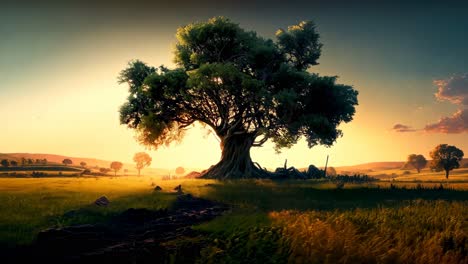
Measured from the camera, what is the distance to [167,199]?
938 inches

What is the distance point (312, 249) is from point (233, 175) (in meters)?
36.5

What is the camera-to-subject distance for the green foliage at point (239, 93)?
43.5 m

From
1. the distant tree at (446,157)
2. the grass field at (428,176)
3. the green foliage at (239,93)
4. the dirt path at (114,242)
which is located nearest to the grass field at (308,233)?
the dirt path at (114,242)

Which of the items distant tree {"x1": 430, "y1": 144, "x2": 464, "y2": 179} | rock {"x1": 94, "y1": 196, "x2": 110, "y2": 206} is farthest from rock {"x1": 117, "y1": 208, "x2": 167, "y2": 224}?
distant tree {"x1": 430, "y1": 144, "x2": 464, "y2": 179}

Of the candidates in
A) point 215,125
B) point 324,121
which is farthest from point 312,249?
point 215,125

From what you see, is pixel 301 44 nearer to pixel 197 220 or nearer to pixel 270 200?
pixel 270 200

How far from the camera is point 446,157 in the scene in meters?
111

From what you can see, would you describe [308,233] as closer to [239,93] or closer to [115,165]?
[239,93]

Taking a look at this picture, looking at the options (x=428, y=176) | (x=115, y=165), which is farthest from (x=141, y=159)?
(x=428, y=176)

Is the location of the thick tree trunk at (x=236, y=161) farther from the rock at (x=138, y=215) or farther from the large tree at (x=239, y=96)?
the rock at (x=138, y=215)

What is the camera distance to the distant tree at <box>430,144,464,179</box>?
359 ft

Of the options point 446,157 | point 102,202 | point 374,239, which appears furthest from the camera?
point 446,157

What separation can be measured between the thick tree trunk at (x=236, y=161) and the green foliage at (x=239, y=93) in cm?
127

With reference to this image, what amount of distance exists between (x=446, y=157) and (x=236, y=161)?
9084cm
